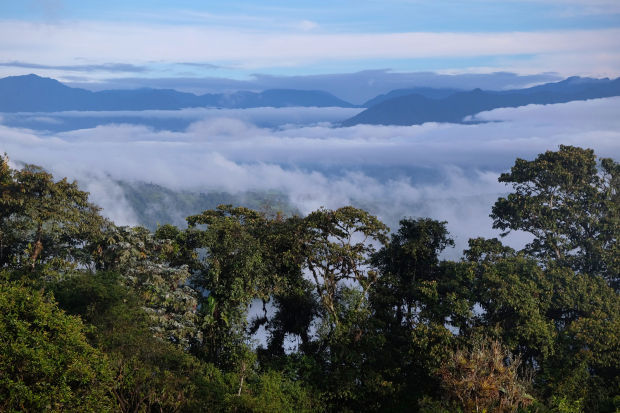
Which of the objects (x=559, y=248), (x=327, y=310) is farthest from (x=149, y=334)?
(x=559, y=248)

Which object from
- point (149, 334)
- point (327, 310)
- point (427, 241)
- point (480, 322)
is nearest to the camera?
point (149, 334)

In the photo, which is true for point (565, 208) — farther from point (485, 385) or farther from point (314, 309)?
point (485, 385)

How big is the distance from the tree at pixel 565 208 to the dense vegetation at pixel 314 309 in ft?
2.15

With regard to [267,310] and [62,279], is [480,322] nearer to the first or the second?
[267,310]

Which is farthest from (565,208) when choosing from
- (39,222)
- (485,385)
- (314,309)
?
(39,222)

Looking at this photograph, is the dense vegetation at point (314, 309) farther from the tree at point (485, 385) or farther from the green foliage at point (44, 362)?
the green foliage at point (44, 362)

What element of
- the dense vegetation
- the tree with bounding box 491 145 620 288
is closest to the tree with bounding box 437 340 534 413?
the dense vegetation

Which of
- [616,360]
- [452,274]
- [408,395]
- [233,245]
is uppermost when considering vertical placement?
[233,245]

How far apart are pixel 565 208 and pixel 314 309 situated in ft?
58.1

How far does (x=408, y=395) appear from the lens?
2697cm

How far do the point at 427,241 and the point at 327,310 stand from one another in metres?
7.07

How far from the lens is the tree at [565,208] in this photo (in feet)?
119

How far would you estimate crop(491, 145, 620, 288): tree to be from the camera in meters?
36.3

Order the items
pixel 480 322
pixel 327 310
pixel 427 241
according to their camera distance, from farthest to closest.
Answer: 1. pixel 427 241
2. pixel 327 310
3. pixel 480 322
